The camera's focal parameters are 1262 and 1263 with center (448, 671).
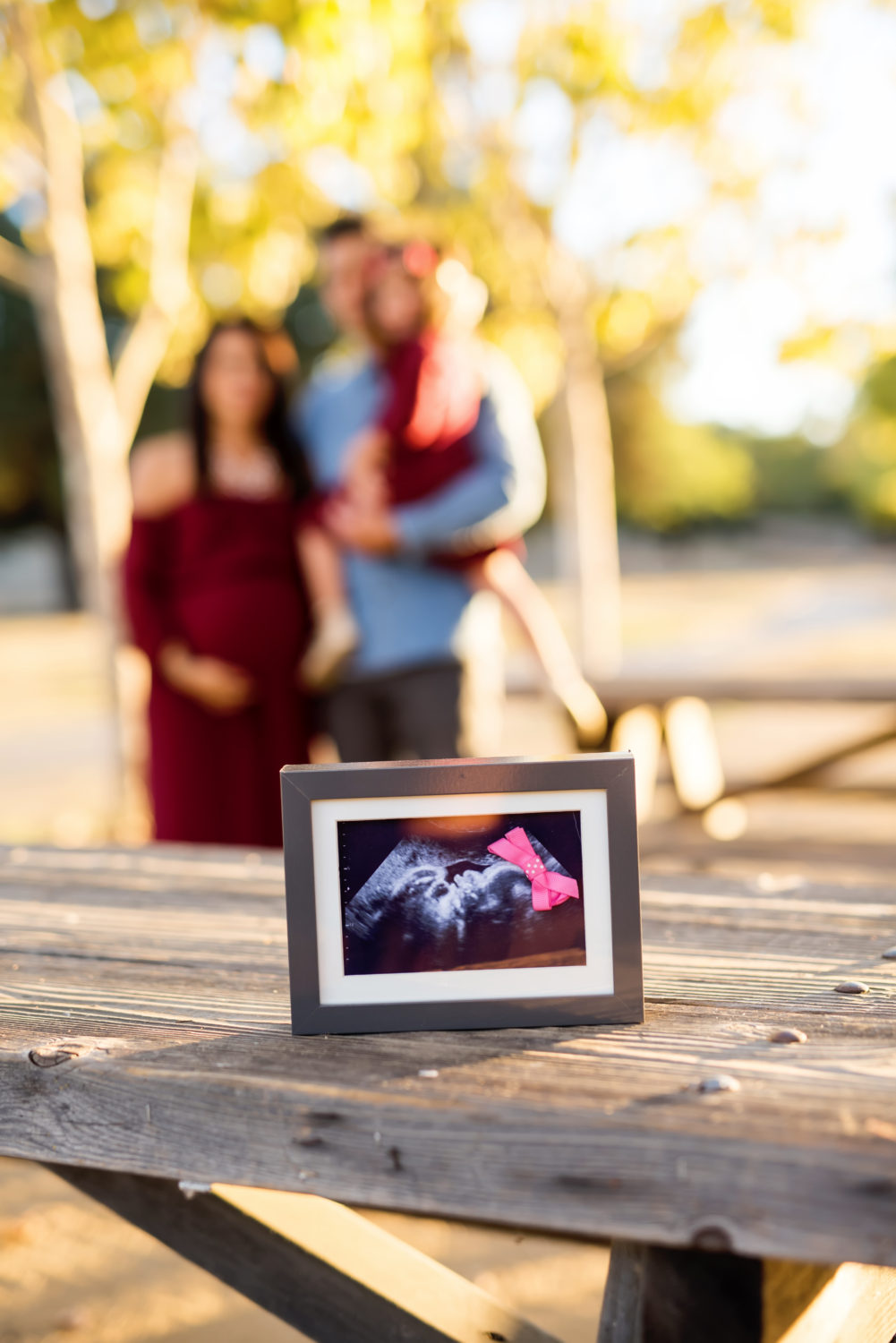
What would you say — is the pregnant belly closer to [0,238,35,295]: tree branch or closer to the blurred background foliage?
the blurred background foliage

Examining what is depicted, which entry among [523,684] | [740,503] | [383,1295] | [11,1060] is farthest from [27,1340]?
[740,503]

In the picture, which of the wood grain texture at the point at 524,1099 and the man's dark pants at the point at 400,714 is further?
the man's dark pants at the point at 400,714

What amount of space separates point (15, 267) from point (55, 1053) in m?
4.86

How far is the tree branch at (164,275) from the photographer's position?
487 cm

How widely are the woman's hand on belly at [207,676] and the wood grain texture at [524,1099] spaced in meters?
1.73

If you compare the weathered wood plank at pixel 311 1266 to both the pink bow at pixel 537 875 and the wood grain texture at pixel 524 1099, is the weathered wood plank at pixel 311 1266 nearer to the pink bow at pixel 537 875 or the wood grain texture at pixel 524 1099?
the wood grain texture at pixel 524 1099

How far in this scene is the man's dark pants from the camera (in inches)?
118

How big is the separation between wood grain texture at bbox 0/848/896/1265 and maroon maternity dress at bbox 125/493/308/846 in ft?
5.86

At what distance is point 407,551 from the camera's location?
2.96 metres

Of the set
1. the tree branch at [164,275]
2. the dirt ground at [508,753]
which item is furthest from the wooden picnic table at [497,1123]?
the tree branch at [164,275]

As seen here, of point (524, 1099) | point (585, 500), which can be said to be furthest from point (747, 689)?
point (524, 1099)

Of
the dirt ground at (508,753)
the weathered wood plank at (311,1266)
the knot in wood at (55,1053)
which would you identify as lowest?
the dirt ground at (508,753)

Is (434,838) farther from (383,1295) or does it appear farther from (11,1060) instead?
(383,1295)

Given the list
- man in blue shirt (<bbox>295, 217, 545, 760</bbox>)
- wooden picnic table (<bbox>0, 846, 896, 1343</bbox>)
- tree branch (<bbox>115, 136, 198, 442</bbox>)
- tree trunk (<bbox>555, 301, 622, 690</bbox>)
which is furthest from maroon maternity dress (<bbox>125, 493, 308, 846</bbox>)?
tree trunk (<bbox>555, 301, 622, 690</bbox>)
